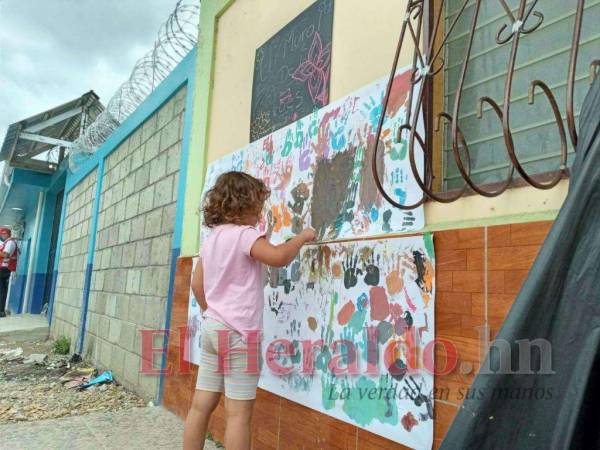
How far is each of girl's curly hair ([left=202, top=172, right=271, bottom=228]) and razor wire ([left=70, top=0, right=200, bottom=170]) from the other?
2.28 m

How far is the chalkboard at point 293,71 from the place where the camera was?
7.48 ft

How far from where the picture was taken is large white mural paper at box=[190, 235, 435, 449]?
5.12 feet

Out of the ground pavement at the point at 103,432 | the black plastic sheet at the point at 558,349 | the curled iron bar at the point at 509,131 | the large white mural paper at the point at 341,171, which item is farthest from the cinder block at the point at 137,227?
the black plastic sheet at the point at 558,349

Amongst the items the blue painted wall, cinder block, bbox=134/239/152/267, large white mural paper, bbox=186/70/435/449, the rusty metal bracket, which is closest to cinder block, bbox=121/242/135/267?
cinder block, bbox=134/239/152/267

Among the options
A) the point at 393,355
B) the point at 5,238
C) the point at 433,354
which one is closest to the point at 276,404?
the point at 393,355

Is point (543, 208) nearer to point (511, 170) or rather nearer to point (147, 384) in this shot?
point (511, 170)

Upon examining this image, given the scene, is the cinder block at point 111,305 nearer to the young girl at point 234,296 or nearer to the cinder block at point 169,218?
the cinder block at point 169,218

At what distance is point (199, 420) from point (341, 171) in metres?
1.17

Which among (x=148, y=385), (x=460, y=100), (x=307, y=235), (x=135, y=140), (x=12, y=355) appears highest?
(x=135, y=140)

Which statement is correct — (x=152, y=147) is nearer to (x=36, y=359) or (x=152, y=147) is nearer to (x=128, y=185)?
(x=128, y=185)

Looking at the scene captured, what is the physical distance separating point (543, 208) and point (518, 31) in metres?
0.48

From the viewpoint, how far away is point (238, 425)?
1757mm

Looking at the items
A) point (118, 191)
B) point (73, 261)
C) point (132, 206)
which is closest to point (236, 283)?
point (132, 206)

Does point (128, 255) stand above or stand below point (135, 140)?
below
